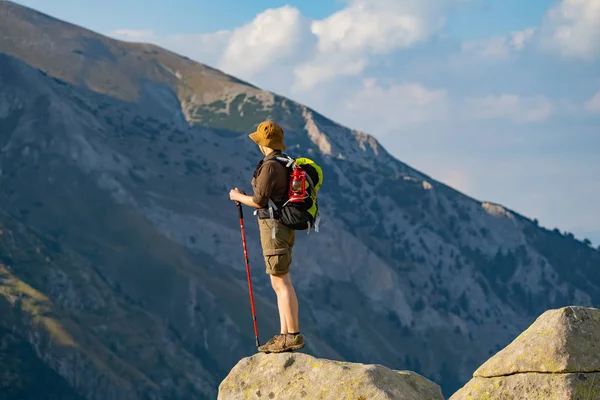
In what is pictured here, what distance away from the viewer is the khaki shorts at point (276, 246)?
56.3 feet

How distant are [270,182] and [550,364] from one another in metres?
Result: 5.96

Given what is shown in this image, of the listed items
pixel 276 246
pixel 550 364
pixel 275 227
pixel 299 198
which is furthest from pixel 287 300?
pixel 550 364

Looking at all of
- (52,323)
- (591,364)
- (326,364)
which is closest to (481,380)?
(591,364)

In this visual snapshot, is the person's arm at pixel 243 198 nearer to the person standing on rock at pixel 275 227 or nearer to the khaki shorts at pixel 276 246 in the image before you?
the person standing on rock at pixel 275 227

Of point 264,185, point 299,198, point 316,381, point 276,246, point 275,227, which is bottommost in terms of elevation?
point 316,381

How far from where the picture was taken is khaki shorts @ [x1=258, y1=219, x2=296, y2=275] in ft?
56.3

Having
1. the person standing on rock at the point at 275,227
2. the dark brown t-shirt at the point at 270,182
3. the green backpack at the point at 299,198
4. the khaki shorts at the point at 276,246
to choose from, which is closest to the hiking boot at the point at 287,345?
the person standing on rock at the point at 275,227

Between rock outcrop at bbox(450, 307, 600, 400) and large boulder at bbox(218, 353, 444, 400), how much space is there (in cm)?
142

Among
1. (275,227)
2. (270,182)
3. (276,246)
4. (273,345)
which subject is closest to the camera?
(270,182)

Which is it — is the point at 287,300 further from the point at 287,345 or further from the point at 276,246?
the point at 276,246

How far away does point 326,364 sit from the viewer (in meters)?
16.0

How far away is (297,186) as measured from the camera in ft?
55.2

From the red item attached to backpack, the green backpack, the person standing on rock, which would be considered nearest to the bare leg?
the person standing on rock

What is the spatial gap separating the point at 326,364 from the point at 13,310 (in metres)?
181
